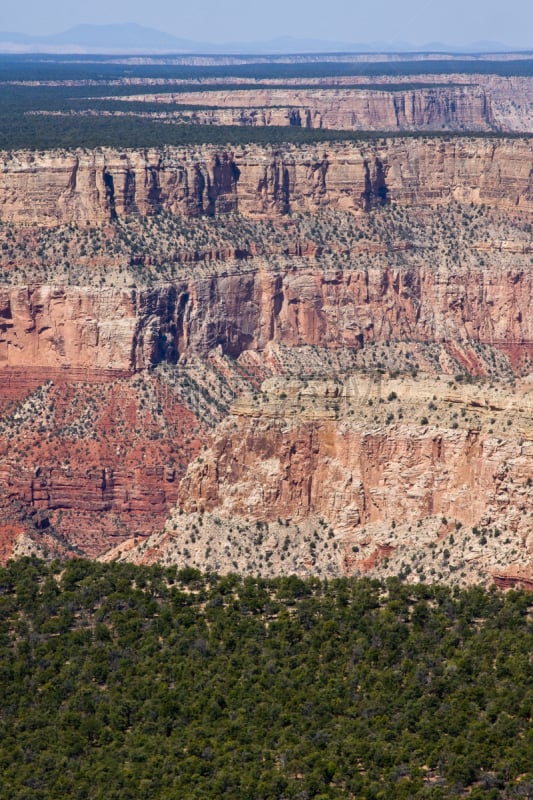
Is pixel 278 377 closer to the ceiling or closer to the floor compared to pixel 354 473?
closer to the ceiling

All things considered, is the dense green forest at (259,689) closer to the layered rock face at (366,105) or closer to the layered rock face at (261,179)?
the layered rock face at (261,179)

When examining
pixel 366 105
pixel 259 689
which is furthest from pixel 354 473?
pixel 366 105

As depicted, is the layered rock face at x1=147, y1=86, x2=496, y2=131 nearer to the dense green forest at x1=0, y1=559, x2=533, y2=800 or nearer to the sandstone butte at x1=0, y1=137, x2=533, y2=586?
the sandstone butte at x1=0, y1=137, x2=533, y2=586

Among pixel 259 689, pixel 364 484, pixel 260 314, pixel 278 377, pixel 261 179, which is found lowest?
pixel 260 314

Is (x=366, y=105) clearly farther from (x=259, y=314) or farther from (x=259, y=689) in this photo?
(x=259, y=689)

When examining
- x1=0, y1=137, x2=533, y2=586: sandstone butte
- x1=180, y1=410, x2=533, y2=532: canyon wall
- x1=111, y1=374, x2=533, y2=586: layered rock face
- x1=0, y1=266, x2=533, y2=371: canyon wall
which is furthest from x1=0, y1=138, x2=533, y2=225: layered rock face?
x1=180, y1=410, x2=533, y2=532: canyon wall

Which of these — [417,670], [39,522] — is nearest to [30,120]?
[39,522]

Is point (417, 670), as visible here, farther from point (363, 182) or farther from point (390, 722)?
point (363, 182)
